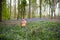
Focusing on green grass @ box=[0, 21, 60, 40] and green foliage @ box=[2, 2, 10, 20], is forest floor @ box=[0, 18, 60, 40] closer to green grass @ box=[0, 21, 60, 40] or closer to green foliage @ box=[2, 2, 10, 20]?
green grass @ box=[0, 21, 60, 40]

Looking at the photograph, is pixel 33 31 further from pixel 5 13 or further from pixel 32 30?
pixel 5 13

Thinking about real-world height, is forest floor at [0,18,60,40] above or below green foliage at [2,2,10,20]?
below

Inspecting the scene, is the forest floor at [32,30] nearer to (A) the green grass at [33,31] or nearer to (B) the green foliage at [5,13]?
(A) the green grass at [33,31]

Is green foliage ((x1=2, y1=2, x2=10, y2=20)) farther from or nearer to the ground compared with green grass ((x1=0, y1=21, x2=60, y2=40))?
farther from the ground

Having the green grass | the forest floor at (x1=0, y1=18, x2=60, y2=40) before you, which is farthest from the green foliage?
the green grass

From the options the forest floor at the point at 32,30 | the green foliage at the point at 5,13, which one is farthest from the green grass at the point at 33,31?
the green foliage at the point at 5,13

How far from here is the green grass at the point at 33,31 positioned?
14.8 feet

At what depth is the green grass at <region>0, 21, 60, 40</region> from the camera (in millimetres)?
4512

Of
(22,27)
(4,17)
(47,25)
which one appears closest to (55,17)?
(47,25)

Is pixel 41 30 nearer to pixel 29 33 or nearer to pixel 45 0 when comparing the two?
pixel 29 33

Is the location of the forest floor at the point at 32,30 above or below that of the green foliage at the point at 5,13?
below

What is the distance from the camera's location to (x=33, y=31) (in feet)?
15.1

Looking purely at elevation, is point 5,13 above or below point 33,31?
above

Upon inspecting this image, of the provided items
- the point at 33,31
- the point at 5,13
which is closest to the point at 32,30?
the point at 33,31
